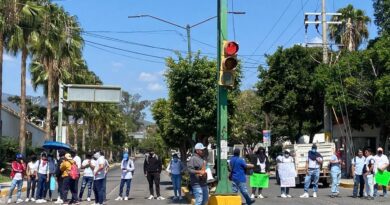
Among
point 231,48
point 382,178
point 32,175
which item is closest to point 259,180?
point 382,178

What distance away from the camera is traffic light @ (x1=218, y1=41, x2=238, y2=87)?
37.9ft

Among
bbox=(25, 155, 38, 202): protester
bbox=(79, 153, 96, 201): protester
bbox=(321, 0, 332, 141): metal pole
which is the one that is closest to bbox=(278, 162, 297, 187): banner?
bbox=(79, 153, 96, 201): protester

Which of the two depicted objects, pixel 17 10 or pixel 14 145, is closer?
pixel 17 10

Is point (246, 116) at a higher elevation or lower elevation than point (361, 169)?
higher

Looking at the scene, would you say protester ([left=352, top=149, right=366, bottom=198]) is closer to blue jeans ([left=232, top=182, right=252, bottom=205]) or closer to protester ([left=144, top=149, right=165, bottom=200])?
blue jeans ([left=232, top=182, right=252, bottom=205])

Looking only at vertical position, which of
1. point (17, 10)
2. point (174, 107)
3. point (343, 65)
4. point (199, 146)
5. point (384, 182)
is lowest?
point (384, 182)

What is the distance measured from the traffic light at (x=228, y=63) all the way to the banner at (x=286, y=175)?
8.90m

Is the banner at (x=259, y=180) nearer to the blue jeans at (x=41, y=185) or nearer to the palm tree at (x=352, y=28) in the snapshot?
the blue jeans at (x=41, y=185)

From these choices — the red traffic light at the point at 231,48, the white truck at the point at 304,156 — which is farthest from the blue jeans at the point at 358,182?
the red traffic light at the point at 231,48

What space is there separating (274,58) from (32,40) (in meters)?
16.0

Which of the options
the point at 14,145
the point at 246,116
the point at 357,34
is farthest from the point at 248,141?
the point at 14,145

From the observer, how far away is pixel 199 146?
12477 mm

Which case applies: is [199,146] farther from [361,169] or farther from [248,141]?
[248,141]

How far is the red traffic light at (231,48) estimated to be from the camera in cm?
1152
